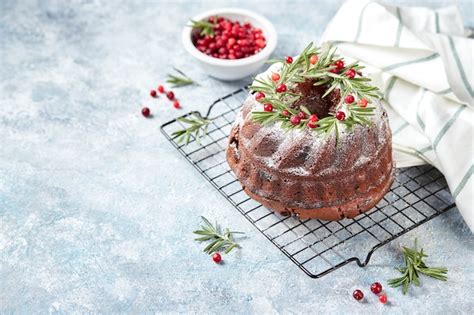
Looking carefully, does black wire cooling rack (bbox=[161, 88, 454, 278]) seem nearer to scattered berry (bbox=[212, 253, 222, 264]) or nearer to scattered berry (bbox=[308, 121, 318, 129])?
scattered berry (bbox=[212, 253, 222, 264])

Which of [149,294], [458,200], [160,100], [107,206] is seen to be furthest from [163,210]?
[458,200]

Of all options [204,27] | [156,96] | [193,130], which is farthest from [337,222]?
[204,27]

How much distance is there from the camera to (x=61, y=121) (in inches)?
172

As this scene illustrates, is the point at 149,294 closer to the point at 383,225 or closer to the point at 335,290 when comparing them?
the point at 335,290

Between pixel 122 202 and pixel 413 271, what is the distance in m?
1.35

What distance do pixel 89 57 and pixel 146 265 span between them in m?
1.69

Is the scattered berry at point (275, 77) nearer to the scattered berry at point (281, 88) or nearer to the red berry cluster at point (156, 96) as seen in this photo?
the scattered berry at point (281, 88)

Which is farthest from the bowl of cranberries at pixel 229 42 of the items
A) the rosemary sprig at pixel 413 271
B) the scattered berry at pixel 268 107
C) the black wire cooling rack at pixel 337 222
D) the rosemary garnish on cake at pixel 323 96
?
the rosemary sprig at pixel 413 271

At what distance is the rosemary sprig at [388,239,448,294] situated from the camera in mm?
3463

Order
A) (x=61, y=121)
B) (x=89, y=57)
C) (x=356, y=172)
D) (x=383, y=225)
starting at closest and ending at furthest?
(x=356, y=172) < (x=383, y=225) < (x=61, y=121) < (x=89, y=57)

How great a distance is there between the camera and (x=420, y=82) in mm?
3885

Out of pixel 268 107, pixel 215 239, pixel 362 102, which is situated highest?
pixel 362 102

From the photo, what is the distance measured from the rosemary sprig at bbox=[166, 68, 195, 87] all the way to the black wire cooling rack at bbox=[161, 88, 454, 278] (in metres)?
0.52

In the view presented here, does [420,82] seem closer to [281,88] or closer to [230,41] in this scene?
[281,88]
